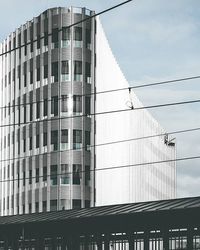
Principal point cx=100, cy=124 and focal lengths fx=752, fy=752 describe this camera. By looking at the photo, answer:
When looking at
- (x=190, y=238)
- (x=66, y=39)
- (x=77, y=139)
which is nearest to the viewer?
(x=190, y=238)

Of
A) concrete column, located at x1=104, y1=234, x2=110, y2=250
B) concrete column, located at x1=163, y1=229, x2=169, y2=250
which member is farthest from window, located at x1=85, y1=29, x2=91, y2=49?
concrete column, located at x1=163, y1=229, x2=169, y2=250

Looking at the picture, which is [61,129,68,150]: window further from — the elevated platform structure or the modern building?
the elevated platform structure

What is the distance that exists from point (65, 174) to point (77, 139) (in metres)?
3.96

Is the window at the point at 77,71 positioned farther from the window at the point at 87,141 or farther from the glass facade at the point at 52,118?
the window at the point at 87,141

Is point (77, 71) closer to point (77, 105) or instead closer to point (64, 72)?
point (64, 72)

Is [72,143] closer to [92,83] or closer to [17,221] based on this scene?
[92,83]

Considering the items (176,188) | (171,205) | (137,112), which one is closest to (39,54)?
(137,112)

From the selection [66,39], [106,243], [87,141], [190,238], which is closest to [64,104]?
[87,141]

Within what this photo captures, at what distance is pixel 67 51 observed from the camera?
80.9 meters

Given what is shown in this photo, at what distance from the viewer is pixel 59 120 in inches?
3120

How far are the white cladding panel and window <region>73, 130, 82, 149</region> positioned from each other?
8.48 ft

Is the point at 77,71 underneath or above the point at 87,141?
above

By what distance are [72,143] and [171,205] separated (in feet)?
156

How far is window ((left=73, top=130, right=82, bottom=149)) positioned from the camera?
78812mm
